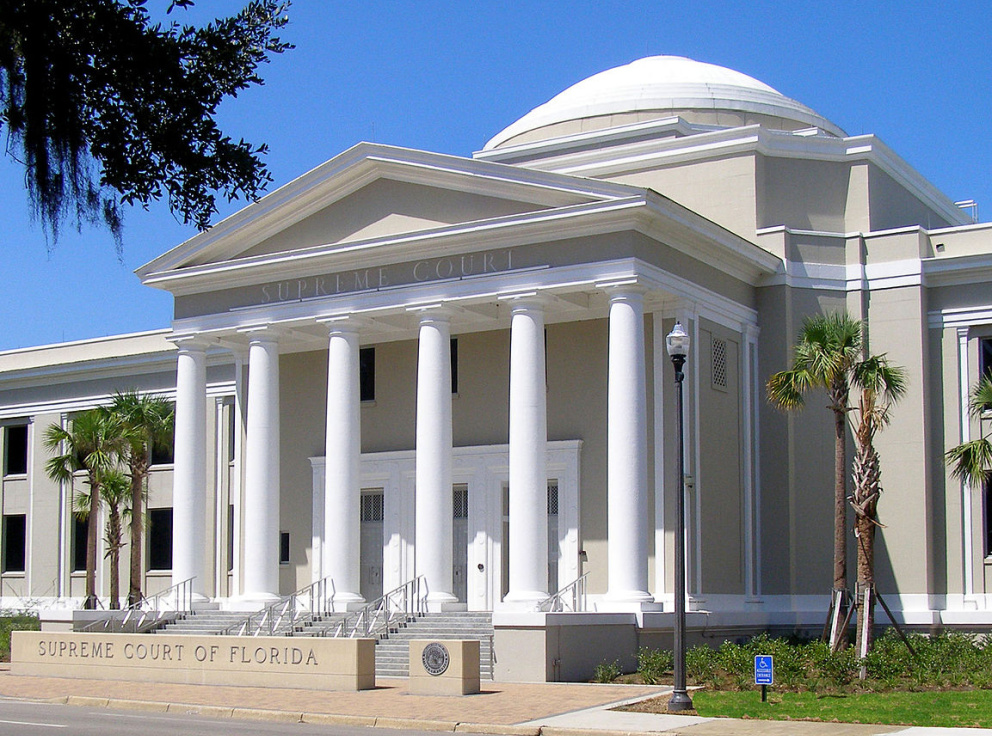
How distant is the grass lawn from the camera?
62.0 feet

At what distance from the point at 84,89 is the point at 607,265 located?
1996 centimetres

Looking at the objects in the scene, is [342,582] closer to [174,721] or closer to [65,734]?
[174,721]

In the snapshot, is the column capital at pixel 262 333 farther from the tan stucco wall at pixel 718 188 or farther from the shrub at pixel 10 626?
the tan stucco wall at pixel 718 188

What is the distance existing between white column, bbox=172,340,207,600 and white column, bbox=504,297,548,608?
9141 mm

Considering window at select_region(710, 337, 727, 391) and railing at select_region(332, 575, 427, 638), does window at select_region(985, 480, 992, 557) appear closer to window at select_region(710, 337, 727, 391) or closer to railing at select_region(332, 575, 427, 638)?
window at select_region(710, 337, 727, 391)

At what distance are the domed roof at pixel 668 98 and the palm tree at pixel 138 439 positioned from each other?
42.0ft

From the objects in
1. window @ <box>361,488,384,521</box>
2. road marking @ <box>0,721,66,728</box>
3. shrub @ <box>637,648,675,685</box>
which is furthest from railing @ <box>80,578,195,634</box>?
road marking @ <box>0,721,66,728</box>

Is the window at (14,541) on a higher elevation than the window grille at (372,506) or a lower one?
lower

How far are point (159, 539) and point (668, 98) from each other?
20668 millimetres

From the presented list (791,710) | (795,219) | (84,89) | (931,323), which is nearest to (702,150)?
(795,219)

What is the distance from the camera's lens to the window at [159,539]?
43.1 metres

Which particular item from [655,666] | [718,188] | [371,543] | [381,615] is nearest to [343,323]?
[371,543]

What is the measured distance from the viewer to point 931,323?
109 ft

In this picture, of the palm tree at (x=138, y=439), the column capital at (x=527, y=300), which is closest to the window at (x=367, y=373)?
the column capital at (x=527, y=300)
